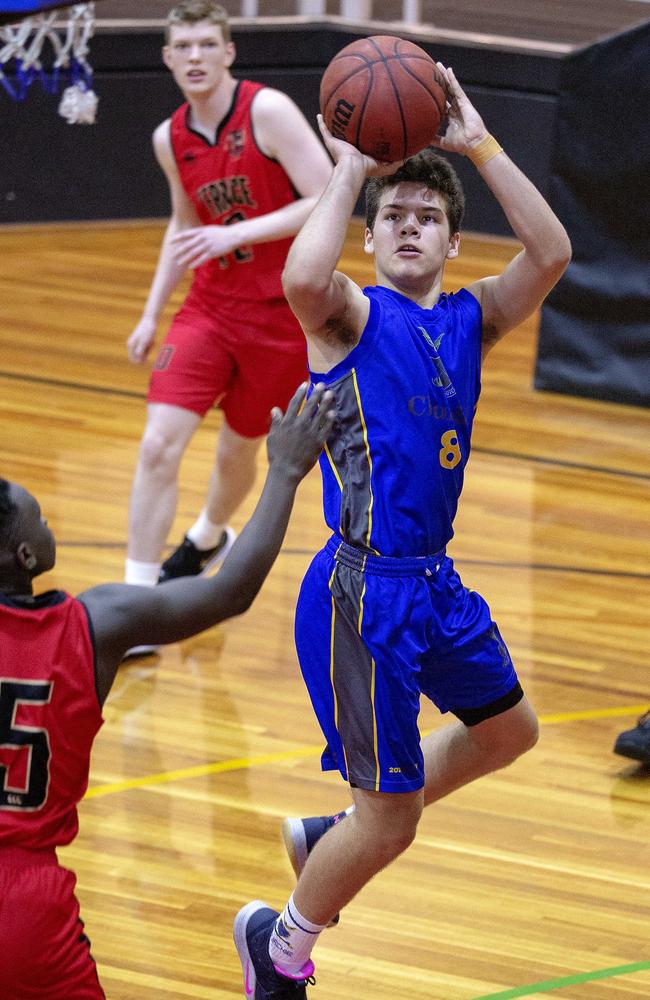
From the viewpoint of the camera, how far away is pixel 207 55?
19.0 ft

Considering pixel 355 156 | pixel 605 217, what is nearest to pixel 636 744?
pixel 355 156

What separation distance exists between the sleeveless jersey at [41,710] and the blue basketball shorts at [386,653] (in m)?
0.79

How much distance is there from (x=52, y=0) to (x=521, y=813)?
9.11 feet

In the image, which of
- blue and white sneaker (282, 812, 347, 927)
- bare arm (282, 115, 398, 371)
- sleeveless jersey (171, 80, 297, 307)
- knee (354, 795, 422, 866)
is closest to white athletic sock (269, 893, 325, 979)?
knee (354, 795, 422, 866)

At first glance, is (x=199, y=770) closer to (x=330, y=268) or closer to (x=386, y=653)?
(x=386, y=653)

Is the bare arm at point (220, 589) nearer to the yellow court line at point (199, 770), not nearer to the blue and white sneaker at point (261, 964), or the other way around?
the blue and white sneaker at point (261, 964)

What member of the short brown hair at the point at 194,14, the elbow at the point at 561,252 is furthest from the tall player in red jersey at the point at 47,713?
the short brown hair at the point at 194,14

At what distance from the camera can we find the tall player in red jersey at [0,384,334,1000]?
265cm

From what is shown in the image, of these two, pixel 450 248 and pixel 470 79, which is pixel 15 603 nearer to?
pixel 450 248

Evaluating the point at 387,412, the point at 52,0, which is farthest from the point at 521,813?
the point at 52,0

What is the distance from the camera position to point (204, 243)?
5578 mm

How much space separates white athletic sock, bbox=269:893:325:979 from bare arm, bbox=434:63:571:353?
134 centimetres

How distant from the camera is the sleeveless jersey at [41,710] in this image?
266 centimetres

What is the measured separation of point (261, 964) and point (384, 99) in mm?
1837
